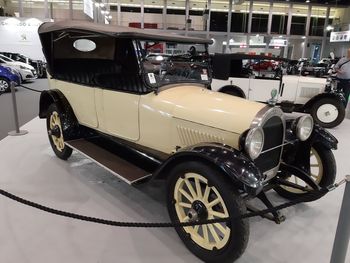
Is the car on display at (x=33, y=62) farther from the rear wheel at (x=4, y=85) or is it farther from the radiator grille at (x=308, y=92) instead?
the radiator grille at (x=308, y=92)

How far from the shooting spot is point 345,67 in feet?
21.0

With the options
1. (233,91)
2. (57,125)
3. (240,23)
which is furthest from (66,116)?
(240,23)

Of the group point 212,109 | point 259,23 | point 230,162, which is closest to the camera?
point 230,162

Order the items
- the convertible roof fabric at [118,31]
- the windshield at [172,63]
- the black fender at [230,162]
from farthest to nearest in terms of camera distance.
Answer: the windshield at [172,63] < the convertible roof fabric at [118,31] < the black fender at [230,162]

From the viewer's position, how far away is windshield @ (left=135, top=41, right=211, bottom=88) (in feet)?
8.52

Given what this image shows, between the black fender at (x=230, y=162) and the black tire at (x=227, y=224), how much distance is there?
0.18ft

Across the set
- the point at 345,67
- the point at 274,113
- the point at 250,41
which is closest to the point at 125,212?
the point at 274,113

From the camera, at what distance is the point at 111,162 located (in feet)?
9.03

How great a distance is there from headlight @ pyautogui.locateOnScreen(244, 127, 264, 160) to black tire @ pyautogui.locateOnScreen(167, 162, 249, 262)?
29 centimetres

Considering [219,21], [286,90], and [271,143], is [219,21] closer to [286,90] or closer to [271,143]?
[286,90]

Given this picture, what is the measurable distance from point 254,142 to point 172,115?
2.37 feet

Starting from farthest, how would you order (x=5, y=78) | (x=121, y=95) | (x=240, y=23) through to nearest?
(x=240, y=23), (x=5, y=78), (x=121, y=95)

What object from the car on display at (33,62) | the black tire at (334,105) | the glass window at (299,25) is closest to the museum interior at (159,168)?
the black tire at (334,105)

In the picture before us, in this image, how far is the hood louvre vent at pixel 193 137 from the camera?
2188 mm
